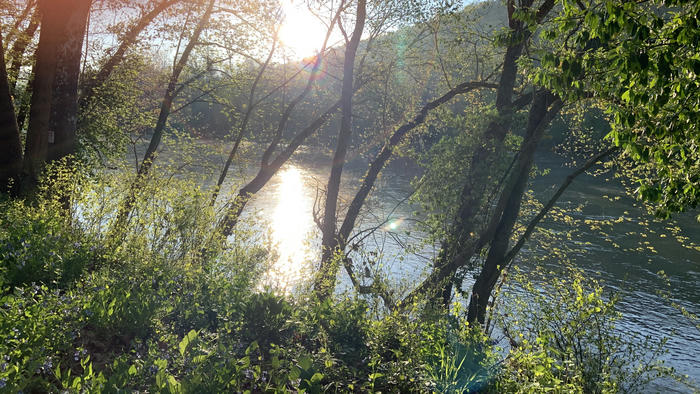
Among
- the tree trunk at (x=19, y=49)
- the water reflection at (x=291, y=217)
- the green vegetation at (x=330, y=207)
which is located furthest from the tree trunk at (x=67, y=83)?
the water reflection at (x=291, y=217)

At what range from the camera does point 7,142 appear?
9148mm

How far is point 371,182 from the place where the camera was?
39.5ft

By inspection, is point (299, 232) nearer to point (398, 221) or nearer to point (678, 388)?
point (398, 221)

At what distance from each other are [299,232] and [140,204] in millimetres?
14459

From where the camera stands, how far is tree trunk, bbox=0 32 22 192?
29.5 ft

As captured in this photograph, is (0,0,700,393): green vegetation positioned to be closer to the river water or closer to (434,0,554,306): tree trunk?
(434,0,554,306): tree trunk

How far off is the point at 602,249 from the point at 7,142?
2006 centimetres

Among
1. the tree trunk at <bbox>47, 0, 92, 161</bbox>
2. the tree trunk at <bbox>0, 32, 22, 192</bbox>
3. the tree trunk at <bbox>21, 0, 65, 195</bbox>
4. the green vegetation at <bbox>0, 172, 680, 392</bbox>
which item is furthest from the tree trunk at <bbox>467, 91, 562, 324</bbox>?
the tree trunk at <bbox>0, 32, 22, 192</bbox>

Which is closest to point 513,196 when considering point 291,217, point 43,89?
point 43,89

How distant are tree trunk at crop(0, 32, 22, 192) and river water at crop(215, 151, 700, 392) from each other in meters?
4.43

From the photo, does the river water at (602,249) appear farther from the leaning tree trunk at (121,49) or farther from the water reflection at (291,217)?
the leaning tree trunk at (121,49)

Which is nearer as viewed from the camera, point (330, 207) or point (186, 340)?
point (186, 340)

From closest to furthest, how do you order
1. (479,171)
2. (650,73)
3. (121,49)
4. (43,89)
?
(650,73) < (43,89) < (479,171) < (121,49)

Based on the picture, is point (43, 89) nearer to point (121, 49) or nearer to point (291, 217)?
point (121, 49)
